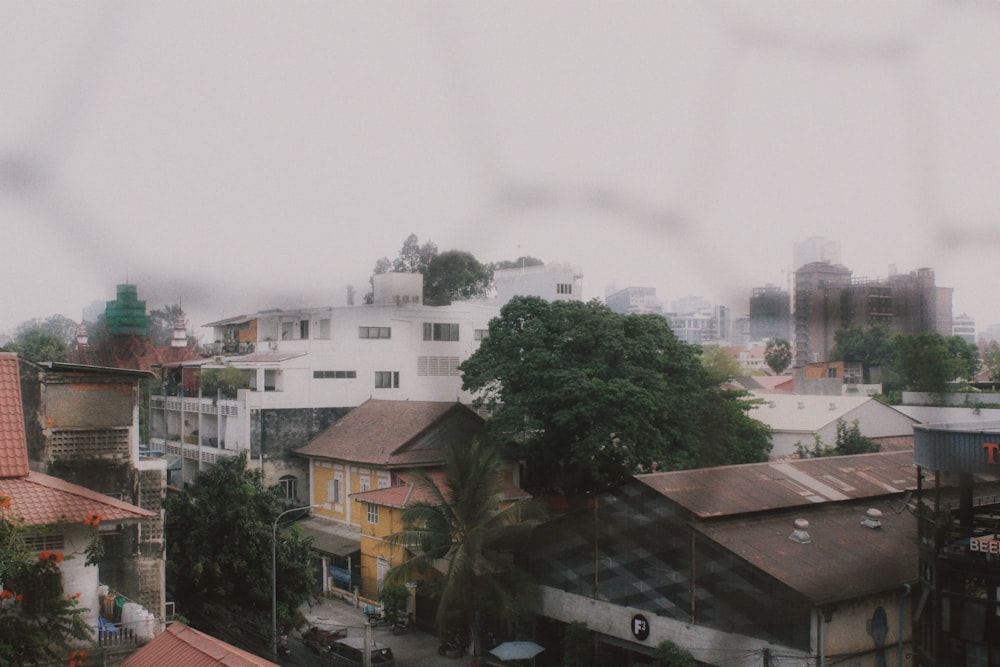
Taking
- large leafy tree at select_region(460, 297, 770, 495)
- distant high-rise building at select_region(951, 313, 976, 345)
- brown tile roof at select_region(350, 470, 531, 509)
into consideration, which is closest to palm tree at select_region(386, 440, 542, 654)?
brown tile roof at select_region(350, 470, 531, 509)

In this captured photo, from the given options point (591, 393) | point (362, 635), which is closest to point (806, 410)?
point (591, 393)

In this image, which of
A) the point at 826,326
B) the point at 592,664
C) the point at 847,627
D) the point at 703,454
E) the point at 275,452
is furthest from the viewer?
the point at 275,452

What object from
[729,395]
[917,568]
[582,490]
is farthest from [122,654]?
[729,395]

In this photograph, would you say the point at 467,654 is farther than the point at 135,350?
Yes

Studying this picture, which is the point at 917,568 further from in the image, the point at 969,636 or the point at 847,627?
the point at 969,636

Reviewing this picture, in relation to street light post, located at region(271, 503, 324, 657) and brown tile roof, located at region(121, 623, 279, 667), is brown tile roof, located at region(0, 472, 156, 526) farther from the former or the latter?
street light post, located at region(271, 503, 324, 657)

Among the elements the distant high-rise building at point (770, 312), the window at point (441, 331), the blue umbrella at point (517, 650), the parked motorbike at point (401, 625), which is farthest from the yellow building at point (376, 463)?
the distant high-rise building at point (770, 312)

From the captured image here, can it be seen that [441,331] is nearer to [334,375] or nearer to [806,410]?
[334,375]

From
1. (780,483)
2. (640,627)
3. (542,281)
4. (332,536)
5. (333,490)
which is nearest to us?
(542,281)
